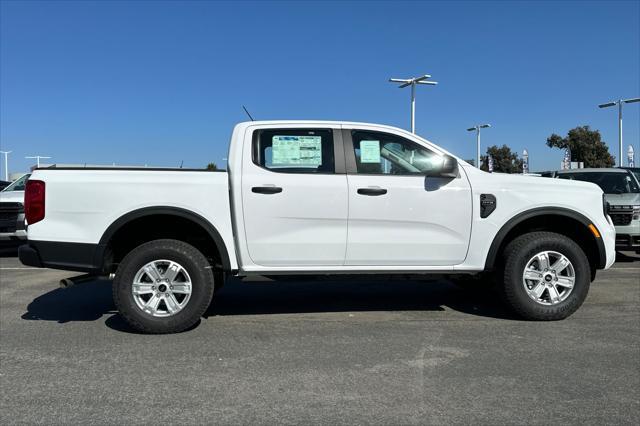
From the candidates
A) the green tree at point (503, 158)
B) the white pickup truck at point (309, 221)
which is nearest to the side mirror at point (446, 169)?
the white pickup truck at point (309, 221)

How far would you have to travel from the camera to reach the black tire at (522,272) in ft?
17.6

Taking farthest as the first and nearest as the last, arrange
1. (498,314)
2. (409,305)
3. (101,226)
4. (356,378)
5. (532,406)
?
(409,305)
(498,314)
(101,226)
(356,378)
(532,406)

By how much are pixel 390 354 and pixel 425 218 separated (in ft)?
4.66

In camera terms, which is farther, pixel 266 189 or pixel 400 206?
pixel 400 206

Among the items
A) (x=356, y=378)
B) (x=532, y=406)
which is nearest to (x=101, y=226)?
(x=356, y=378)

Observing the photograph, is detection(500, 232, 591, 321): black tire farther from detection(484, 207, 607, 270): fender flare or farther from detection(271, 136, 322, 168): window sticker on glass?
detection(271, 136, 322, 168): window sticker on glass

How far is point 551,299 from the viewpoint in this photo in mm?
5461

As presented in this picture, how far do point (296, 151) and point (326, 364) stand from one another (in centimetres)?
208

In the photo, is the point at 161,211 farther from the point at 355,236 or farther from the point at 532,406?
the point at 532,406

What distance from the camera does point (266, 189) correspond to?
5102 mm

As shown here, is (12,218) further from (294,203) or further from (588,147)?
(588,147)

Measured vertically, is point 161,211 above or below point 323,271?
above

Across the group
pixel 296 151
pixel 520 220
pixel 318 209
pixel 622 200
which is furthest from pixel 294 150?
pixel 622 200

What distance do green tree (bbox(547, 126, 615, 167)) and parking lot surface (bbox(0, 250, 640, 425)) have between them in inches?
1651
